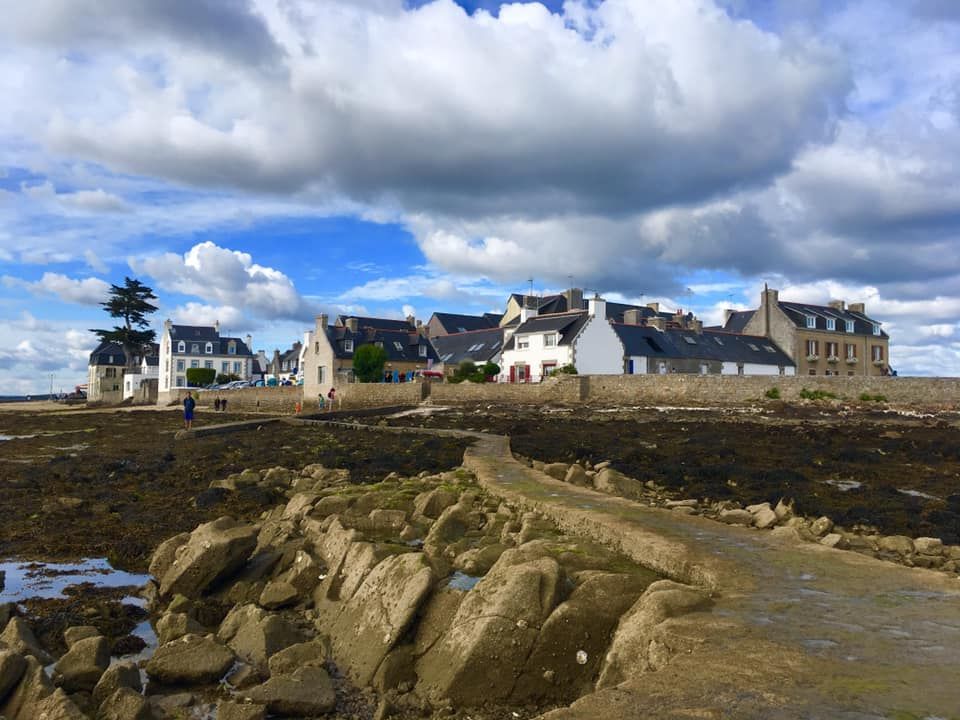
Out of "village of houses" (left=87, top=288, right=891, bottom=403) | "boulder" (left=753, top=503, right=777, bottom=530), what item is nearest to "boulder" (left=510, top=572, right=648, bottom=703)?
"boulder" (left=753, top=503, right=777, bottom=530)

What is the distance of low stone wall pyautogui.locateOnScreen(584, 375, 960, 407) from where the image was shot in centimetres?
4084

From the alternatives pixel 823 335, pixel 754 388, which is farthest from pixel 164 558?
pixel 823 335

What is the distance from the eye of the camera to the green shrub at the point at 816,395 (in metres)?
40.2

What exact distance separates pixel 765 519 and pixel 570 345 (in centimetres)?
4326

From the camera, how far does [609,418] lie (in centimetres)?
3662

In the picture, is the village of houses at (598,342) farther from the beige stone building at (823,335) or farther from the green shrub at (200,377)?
the green shrub at (200,377)

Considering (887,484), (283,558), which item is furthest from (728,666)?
(887,484)

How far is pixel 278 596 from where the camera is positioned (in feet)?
29.9

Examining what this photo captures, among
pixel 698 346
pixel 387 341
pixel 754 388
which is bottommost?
pixel 754 388

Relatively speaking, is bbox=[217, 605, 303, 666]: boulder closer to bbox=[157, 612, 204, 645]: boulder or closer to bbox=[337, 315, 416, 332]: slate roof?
bbox=[157, 612, 204, 645]: boulder

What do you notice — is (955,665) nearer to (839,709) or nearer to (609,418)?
(839,709)

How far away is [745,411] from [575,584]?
3291 cm

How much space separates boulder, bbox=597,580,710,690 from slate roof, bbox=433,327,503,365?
57.5 meters

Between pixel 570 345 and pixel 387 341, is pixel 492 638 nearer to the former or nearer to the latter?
pixel 570 345
